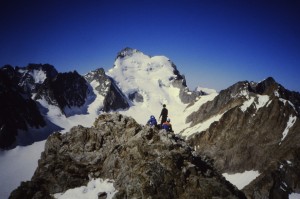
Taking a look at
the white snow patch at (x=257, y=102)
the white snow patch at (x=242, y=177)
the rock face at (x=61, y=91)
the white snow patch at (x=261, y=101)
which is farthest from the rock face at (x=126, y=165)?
the rock face at (x=61, y=91)

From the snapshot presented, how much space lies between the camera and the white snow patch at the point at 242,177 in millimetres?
66062

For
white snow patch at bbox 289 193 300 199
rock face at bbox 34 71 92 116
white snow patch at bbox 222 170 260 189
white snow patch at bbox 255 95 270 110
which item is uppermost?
rock face at bbox 34 71 92 116

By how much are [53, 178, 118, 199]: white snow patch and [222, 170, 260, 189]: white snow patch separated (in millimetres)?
44630

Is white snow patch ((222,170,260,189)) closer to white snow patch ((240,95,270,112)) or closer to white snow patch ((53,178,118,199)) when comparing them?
white snow patch ((240,95,270,112))

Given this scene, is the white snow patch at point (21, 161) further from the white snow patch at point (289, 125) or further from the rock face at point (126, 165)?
the white snow patch at point (289, 125)

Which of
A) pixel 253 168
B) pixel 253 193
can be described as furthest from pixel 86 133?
pixel 253 168

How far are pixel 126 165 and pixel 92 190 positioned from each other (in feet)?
12.6

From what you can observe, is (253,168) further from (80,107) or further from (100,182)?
(80,107)

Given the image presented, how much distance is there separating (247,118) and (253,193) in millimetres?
34781

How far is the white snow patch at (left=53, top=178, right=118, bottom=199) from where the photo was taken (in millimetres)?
26444

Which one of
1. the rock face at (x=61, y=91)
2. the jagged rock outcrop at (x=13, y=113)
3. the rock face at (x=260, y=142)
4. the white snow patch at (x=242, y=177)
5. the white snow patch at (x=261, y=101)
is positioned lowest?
the white snow patch at (x=242, y=177)

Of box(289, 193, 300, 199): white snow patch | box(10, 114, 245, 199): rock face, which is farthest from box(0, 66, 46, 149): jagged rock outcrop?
box(289, 193, 300, 199): white snow patch

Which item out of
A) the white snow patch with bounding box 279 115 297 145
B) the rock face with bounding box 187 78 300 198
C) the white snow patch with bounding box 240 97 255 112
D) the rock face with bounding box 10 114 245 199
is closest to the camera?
the rock face with bounding box 10 114 245 199

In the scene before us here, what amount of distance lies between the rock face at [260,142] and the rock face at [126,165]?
1335 inches
